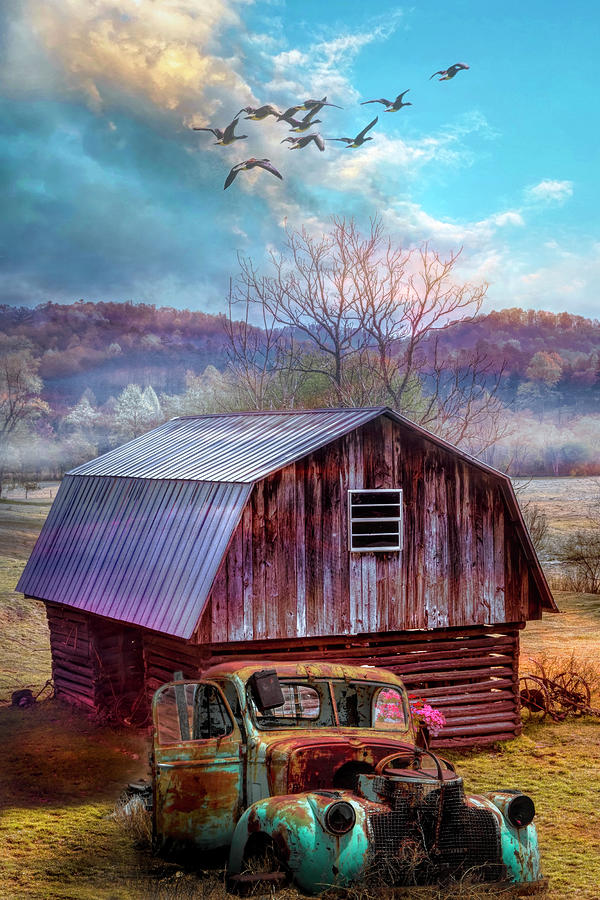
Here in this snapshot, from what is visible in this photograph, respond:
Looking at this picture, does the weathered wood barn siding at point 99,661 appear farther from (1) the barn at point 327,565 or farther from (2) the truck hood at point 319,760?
(2) the truck hood at point 319,760

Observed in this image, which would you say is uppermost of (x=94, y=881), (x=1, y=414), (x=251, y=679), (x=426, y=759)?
(x=1, y=414)

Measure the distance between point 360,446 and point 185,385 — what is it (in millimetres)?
90254

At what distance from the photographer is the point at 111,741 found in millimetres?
18172

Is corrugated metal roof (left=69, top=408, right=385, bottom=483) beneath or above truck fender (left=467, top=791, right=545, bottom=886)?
above

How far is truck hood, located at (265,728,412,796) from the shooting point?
999 cm

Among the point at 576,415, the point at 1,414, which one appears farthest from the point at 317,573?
the point at 576,415

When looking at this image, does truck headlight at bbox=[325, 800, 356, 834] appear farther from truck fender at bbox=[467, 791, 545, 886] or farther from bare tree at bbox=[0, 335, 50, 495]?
bare tree at bbox=[0, 335, 50, 495]

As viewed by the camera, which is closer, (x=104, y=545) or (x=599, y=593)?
(x=104, y=545)

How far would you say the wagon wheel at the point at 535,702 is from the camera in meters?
20.5

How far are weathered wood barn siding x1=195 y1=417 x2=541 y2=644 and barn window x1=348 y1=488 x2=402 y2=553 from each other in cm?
14

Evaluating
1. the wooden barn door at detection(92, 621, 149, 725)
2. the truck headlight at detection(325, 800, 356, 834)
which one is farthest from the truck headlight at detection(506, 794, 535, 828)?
the wooden barn door at detection(92, 621, 149, 725)

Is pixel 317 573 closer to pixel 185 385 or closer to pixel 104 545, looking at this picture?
pixel 104 545

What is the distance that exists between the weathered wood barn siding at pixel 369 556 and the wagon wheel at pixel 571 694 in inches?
112

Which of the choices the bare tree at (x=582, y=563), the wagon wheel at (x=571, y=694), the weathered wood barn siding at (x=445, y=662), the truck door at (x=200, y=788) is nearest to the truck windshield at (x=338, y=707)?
the truck door at (x=200, y=788)
